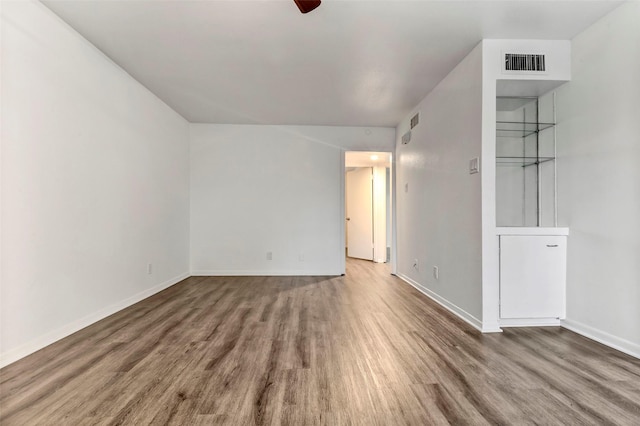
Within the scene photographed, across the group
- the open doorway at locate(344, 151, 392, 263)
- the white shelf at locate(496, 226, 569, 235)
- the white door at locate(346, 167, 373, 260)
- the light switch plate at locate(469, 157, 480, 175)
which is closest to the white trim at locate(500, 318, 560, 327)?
the white shelf at locate(496, 226, 569, 235)

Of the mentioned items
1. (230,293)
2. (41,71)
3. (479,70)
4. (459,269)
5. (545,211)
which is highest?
(479,70)

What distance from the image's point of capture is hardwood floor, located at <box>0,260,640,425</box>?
4.77ft

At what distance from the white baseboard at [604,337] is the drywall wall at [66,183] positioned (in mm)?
4123

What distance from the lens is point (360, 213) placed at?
23.7 feet

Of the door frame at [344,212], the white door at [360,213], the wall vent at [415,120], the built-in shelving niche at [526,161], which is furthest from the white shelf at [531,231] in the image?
the white door at [360,213]

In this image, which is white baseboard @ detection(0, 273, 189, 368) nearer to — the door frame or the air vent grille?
the door frame

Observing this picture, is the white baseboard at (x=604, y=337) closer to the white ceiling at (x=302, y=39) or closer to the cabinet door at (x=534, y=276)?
the cabinet door at (x=534, y=276)

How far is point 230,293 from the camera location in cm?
389

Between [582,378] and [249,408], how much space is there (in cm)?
190

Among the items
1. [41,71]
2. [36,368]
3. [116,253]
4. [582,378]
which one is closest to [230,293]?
[116,253]

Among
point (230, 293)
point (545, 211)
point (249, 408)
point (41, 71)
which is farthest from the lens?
point (230, 293)

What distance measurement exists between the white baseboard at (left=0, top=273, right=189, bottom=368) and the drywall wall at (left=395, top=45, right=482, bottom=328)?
3360 millimetres

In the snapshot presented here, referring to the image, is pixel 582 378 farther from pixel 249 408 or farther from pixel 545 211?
pixel 249 408

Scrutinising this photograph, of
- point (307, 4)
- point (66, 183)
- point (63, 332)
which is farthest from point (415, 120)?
point (63, 332)
